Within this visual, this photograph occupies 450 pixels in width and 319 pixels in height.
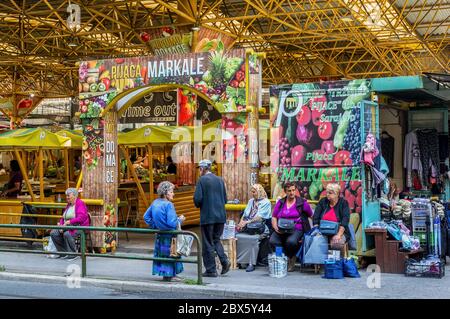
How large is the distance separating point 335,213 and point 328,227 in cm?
26

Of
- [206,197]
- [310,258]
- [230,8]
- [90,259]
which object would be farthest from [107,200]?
[230,8]

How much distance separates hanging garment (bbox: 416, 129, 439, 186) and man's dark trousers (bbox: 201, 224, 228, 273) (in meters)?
4.88

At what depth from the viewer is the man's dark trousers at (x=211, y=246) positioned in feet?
33.3

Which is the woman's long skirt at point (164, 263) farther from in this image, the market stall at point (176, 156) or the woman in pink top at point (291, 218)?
the market stall at point (176, 156)

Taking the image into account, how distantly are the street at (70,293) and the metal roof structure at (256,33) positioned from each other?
41.5 ft

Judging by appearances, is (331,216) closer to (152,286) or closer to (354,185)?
(354,185)

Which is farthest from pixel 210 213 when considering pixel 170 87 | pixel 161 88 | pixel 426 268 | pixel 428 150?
pixel 428 150

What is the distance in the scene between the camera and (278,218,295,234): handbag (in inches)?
411

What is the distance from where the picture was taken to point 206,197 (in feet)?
33.2

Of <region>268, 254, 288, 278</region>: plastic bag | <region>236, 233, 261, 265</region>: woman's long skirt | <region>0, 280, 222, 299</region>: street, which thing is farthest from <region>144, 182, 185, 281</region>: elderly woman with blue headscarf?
<region>236, 233, 261, 265</region>: woman's long skirt

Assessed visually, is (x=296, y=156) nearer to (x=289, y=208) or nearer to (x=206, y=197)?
(x=289, y=208)

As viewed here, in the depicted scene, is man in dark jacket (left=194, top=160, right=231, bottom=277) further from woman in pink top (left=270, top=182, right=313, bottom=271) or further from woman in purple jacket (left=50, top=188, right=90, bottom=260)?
woman in purple jacket (left=50, top=188, right=90, bottom=260)

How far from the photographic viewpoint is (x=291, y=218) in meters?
10.5

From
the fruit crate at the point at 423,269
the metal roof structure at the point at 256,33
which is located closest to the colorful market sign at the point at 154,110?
the metal roof structure at the point at 256,33
